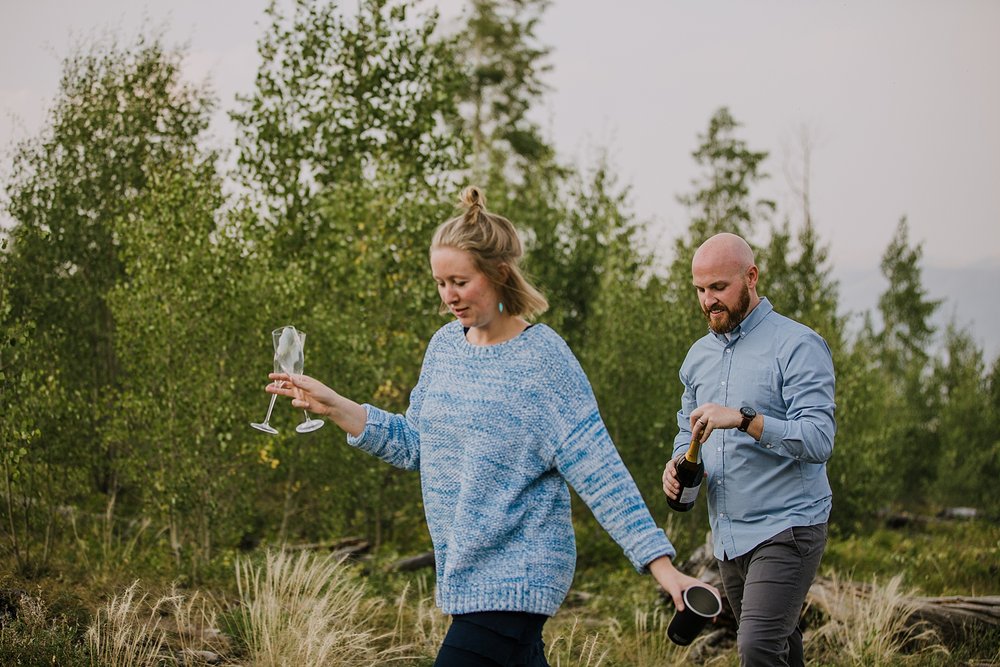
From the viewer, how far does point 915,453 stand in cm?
2053

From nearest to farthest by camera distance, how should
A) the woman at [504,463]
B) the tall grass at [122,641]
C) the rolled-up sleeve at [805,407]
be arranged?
the woman at [504,463], the rolled-up sleeve at [805,407], the tall grass at [122,641]

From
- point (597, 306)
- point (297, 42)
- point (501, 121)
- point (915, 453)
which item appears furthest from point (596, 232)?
point (501, 121)

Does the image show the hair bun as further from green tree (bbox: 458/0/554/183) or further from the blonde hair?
green tree (bbox: 458/0/554/183)

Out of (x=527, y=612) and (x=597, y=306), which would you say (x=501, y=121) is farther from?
(x=527, y=612)

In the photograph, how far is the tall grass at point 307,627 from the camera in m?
4.96

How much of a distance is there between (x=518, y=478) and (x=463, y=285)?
2.05ft

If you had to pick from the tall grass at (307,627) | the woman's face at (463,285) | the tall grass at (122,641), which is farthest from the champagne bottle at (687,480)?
the tall grass at (122,641)

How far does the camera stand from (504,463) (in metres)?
3.02

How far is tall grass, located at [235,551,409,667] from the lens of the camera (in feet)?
16.3

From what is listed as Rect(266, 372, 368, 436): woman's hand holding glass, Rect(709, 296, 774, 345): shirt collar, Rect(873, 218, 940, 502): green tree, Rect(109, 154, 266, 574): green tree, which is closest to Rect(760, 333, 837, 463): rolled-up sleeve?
Rect(709, 296, 774, 345): shirt collar

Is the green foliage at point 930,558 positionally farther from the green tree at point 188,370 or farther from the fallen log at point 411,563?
the green tree at point 188,370

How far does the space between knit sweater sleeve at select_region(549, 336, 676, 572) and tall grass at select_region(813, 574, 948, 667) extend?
3.67 metres

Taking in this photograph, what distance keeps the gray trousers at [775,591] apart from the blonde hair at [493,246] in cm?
143

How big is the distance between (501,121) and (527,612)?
2543cm
